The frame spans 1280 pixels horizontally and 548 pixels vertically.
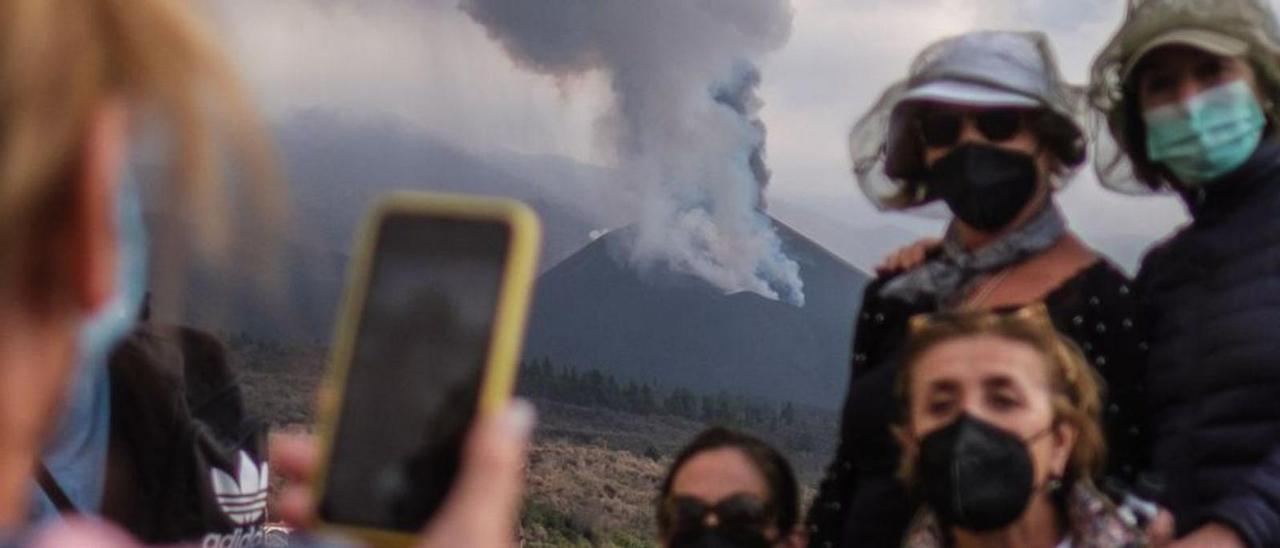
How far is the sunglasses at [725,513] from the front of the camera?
184 cm

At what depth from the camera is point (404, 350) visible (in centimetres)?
78

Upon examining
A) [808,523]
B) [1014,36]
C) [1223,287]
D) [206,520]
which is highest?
[1014,36]

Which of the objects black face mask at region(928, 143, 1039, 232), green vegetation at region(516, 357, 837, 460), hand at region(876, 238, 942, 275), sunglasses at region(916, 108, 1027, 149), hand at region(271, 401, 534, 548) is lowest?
hand at region(271, 401, 534, 548)

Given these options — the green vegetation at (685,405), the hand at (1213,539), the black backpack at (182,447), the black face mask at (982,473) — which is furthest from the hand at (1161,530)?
the black backpack at (182,447)

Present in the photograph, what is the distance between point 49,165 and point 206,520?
5.34ft

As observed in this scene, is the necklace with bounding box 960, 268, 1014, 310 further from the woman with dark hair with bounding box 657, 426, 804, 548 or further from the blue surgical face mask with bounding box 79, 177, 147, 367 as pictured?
the blue surgical face mask with bounding box 79, 177, 147, 367

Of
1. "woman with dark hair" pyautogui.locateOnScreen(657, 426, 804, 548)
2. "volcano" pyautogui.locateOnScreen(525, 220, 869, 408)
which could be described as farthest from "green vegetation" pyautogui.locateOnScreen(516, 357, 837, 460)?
"woman with dark hair" pyautogui.locateOnScreen(657, 426, 804, 548)

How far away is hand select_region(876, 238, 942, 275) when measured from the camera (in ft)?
6.13

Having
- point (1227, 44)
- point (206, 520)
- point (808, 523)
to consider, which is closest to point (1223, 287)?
point (1227, 44)

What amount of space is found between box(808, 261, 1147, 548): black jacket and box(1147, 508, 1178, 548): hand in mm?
96

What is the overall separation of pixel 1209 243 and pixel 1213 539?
32cm

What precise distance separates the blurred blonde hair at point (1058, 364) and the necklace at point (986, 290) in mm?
58

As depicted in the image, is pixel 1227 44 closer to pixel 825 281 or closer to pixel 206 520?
pixel 825 281

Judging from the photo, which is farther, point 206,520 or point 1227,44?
point 206,520
